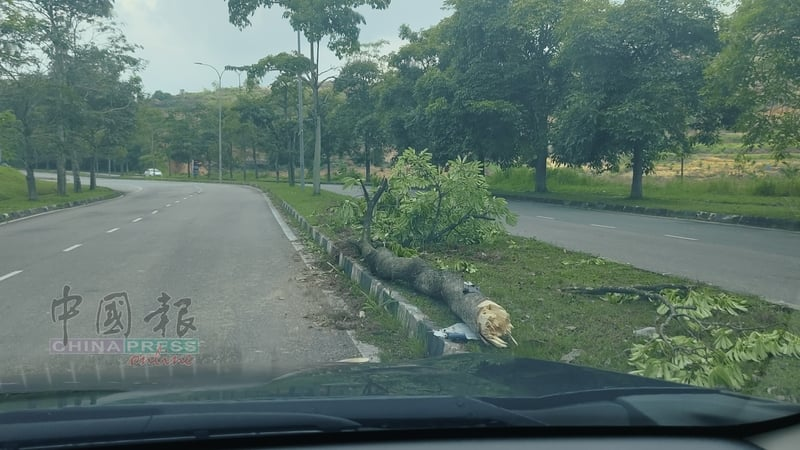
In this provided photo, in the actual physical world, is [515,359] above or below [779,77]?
below

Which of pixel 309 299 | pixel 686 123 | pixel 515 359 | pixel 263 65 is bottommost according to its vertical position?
pixel 309 299

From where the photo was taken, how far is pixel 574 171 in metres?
40.6

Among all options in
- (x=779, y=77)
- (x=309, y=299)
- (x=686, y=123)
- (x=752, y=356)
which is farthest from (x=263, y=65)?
(x=752, y=356)

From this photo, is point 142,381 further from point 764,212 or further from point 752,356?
point 764,212

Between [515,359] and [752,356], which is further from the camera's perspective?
[752,356]

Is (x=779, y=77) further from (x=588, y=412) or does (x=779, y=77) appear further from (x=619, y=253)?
(x=588, y=412)

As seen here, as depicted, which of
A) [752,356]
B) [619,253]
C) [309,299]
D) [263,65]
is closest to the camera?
[752,356]

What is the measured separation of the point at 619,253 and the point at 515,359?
8769 mm

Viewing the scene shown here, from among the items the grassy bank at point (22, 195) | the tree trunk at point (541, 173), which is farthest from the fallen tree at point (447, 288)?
the tree trunk at point (541, 173)

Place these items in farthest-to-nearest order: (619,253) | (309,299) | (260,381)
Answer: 1. (619,253)
2. (309,299)
3. (260,381)

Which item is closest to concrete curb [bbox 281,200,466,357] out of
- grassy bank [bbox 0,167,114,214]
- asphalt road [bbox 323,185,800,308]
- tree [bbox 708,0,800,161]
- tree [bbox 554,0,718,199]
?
asphalt road [bbox 323,185,800,308]

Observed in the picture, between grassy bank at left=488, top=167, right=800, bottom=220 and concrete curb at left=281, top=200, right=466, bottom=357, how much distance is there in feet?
41.8

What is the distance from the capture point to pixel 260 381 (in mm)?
3246

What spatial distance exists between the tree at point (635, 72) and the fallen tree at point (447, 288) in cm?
1600
